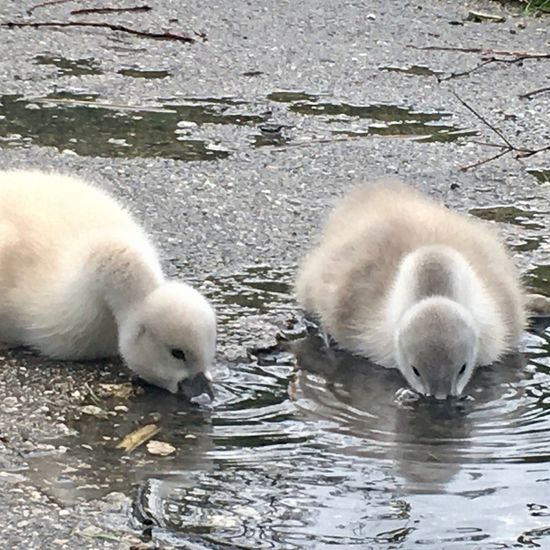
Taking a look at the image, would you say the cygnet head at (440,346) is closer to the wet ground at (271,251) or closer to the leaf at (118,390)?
the wet ground at (271,251)

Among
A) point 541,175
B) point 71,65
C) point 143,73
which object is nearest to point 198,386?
point 541,175

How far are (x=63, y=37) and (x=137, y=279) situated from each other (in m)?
4.02

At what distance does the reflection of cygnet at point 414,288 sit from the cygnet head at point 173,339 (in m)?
0.53

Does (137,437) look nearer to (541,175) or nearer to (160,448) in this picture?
(160,448)

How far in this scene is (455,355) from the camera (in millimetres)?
3559

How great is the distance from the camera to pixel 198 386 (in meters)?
3.47

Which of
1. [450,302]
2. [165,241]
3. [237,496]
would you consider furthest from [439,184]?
[237,496]

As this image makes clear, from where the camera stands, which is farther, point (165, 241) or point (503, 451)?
point (165, 241)

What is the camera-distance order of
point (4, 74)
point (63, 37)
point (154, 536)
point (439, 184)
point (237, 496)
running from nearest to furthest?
point (154, 536) < point (237, 496) < point (439, 184) < point (4, 74) < point (63, 37)

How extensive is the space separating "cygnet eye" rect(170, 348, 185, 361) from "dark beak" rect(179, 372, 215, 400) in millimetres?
57

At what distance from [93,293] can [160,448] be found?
1.92ft

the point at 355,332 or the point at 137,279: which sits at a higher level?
the point at 137,279

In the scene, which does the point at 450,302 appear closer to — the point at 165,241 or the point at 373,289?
the point at 373,289

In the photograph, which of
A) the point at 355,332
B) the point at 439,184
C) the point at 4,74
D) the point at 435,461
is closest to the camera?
the point at 435,461
